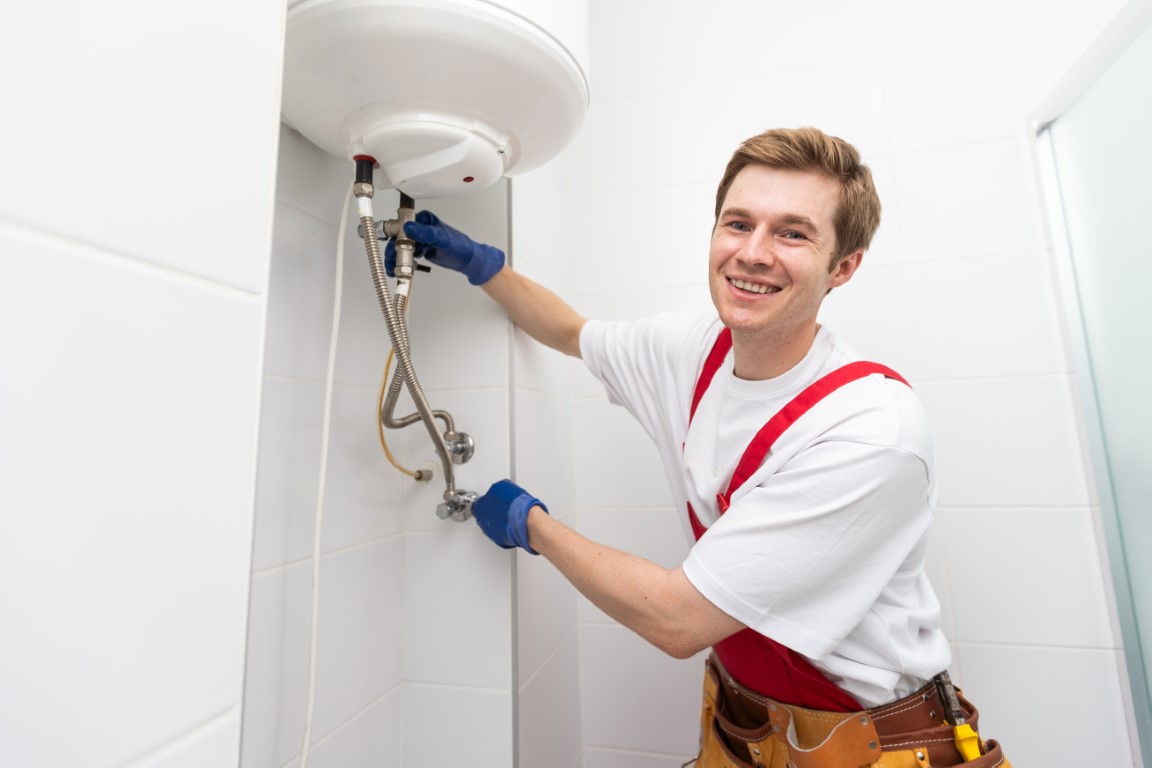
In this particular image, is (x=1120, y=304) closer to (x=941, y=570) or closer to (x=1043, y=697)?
(x=941, y=570)

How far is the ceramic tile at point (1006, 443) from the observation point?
1.07m

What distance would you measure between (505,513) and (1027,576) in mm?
984

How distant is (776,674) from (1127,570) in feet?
2.33

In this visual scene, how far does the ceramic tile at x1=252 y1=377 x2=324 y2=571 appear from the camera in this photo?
719mm

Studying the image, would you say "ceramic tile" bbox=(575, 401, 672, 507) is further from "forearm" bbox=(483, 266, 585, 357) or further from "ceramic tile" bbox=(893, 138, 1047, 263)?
"ceramic tile" bbox=(893, 138, 1047, 263)

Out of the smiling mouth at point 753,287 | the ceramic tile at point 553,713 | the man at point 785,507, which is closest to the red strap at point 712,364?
the man at point 785,507

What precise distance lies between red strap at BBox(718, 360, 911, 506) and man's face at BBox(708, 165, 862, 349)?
10 cm

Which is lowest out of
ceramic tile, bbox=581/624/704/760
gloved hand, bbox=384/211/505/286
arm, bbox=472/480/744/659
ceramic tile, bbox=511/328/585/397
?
ceramic tile, bbox=581/624/704/760

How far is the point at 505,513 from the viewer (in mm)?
891

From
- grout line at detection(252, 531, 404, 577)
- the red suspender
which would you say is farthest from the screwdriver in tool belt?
grout line at detection(252, 531, 404, 577)

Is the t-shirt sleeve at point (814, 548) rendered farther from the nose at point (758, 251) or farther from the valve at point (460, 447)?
the valve at point (460, 447)

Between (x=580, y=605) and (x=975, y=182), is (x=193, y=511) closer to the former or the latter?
(x=580, y=605)

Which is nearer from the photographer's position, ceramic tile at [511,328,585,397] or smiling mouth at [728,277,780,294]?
smiling mouth at [728,277,780,294]

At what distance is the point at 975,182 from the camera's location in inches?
45.3
